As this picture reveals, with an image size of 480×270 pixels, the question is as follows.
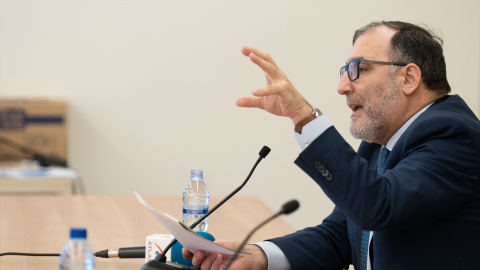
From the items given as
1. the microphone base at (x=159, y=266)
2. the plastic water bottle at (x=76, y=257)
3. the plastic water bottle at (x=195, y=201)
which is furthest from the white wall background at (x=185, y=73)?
the plastic water bottle at (x=76, y=257)

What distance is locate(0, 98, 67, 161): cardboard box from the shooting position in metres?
3.79

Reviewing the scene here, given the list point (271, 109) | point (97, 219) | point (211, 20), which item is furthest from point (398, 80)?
point (211, 20)

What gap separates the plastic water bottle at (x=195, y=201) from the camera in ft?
6.56

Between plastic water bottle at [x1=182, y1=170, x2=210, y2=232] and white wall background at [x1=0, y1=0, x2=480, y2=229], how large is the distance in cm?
204

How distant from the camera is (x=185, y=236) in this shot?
1.49m

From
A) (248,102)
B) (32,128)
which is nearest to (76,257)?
(248,102)

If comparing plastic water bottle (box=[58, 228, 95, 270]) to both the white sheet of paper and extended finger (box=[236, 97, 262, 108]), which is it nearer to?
the white sheet of paper

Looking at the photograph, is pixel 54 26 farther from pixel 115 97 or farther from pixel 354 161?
pixel 354 161

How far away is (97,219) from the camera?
7.89ft

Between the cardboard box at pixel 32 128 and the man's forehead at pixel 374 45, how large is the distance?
2473mm

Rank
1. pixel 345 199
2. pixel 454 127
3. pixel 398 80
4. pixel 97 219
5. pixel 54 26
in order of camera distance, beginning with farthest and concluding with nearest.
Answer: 1. pixel 54 26
2. pixel 97 219
3. pixel 398 80
4. pixel 454 127
5. pixel 345 199

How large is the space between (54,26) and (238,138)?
1323 mm

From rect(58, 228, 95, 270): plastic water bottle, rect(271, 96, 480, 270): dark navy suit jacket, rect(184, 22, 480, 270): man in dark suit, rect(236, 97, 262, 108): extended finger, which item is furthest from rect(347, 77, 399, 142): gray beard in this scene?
rect(58, 228, 95, 270): plastic water bottle

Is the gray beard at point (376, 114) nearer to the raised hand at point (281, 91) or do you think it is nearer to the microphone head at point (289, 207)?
the raised hand at point (281, 91)
